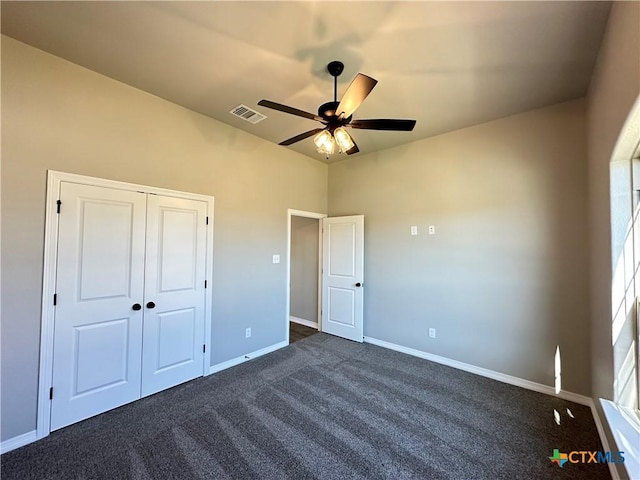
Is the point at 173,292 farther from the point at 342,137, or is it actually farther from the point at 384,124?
the point at 384,124

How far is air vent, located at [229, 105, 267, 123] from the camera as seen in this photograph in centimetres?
295

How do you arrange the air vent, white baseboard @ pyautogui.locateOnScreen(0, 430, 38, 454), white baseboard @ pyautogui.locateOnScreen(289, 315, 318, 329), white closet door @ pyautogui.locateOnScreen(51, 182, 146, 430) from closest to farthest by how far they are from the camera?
1. white baseboard @ pyautogui.locateOnScreen(0, 430, 38, 454)
2. white closet door @ pyautogui.locateOnScreen(51, 182, 146, 430)
3. the air vent
4. white baseboard @ pyautogui.locateOnScreen(289, 315, 318, 329)

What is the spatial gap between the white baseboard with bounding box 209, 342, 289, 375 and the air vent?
9.99 ft

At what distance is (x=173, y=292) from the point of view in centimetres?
287

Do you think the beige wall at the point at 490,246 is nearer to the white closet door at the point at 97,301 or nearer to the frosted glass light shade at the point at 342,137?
the frosted glass light shade at the point at 342,137

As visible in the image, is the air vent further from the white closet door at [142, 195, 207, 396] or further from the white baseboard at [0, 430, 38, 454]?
the white baseboard at [0, 430, 38, 454]

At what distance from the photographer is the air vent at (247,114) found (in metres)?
2.95

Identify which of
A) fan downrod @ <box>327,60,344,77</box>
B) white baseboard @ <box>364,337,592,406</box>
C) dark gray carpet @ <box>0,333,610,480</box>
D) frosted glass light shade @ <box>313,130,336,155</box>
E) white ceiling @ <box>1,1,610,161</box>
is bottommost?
dark gray carpet @ <box>0,333,610,480</box>

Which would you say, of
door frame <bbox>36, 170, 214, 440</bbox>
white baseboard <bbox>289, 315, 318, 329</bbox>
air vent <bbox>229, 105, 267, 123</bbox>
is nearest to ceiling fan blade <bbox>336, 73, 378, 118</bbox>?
air vent <bbox>229, 105, 267, 123</bbox>

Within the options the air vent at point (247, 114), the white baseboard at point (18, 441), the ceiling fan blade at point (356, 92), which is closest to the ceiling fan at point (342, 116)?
the ceiling fan blade at point (356, 92)

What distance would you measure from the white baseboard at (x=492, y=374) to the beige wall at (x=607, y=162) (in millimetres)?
307

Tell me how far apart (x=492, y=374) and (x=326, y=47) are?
3848 millimetres

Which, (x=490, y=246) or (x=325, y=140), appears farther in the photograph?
(x=490, y=246)

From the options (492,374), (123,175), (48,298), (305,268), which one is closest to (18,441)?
(48,298)
